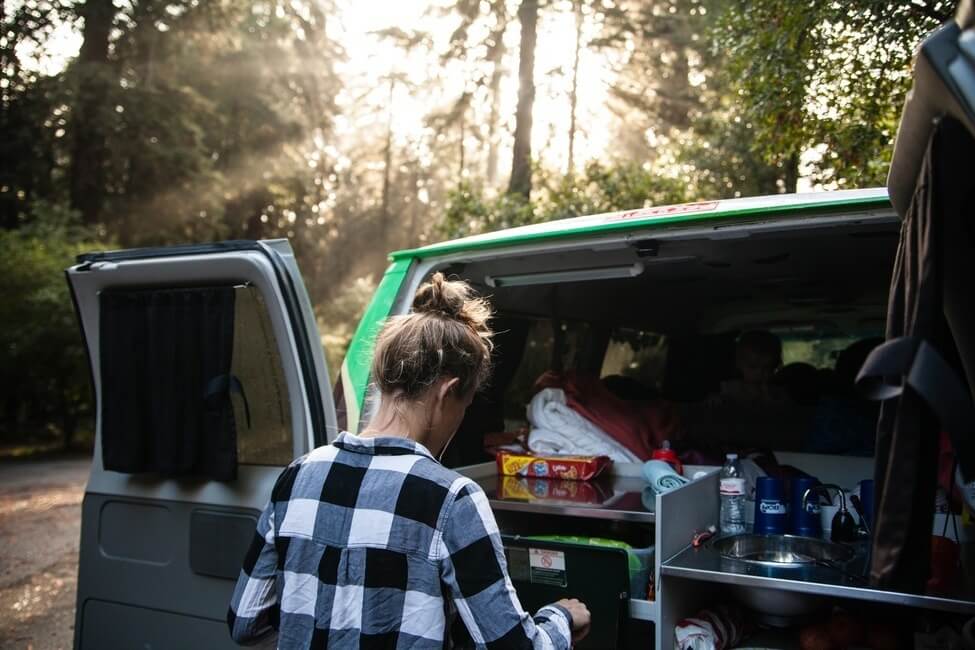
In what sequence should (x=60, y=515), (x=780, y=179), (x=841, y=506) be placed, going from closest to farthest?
1. (x=841, y=506)
2. (x=60, y=515)
3. (x=780, y=179)

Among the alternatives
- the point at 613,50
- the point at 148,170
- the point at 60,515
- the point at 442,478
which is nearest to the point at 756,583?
the point at 442,478

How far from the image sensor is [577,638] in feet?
6.19

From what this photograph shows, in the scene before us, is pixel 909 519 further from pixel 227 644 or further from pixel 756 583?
pixel 227 644

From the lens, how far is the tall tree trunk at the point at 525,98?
12.7 meters

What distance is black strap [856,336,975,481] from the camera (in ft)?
4.40

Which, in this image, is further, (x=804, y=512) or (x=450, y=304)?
(x=804, y=512)

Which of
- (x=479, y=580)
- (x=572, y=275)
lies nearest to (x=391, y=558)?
(x=479, y=580)

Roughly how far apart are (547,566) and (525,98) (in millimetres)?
11019

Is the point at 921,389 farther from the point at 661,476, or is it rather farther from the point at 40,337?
the point at 40,337

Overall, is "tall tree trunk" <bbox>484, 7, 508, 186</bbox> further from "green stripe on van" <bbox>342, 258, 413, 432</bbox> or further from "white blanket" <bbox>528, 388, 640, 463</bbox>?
"green stripe on van" <bbox>342, 258, 413, 432</bbox>

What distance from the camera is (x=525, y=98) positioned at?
13.0 metres

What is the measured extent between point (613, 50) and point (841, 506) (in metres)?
12.4

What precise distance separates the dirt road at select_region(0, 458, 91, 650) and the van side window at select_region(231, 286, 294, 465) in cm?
355

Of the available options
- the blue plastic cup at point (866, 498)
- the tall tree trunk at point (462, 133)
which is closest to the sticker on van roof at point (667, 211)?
the blue plastic cup at point (866, 498)
